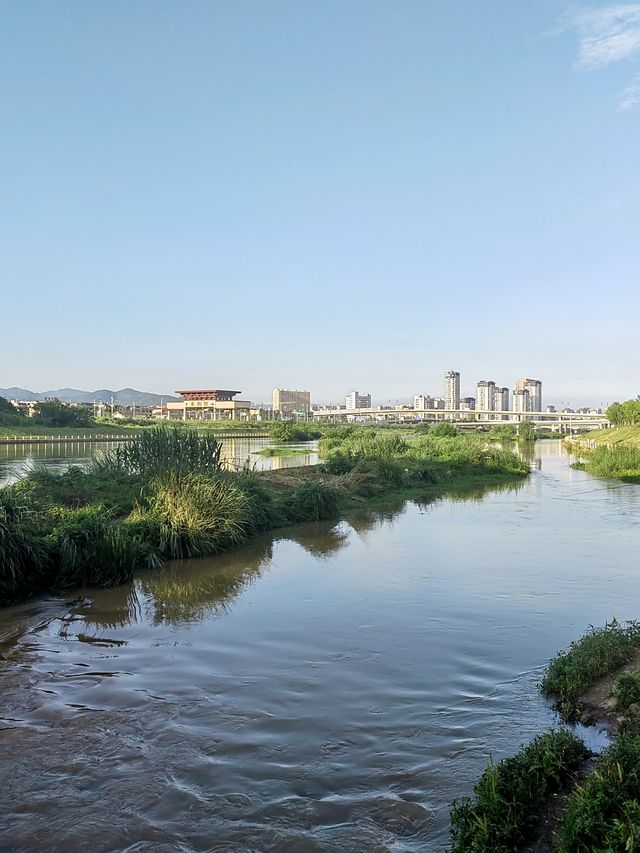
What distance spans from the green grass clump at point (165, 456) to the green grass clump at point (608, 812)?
45.3ft

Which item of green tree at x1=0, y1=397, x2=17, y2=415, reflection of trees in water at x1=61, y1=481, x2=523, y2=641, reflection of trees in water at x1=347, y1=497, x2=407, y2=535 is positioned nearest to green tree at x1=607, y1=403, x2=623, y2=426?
reflection of trees in water at x1=347, y1=497, x2=407, y2=535

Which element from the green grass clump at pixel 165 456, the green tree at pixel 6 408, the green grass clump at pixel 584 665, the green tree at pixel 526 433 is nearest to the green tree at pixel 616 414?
the green tree at pixel 526 433

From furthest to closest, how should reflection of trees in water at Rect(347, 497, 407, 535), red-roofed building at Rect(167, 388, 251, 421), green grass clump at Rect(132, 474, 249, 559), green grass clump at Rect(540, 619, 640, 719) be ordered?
red-roofed building at Rect(167, 388, 251, 421) → reflection of trees in water at Rect(347, 497, 407, 535) → green grass clump at Rect(132, 474, 249, 559) → green grass clump at Rect(540, 619, 640, 719)

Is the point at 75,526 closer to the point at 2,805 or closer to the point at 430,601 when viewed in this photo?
the point at 430,601

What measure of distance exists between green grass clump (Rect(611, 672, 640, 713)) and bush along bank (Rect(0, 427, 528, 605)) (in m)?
9.45

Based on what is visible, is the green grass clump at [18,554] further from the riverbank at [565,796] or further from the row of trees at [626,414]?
the row of trees at [626,414]

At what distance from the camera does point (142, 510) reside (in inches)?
642

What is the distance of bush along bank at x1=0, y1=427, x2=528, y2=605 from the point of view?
41.7ft

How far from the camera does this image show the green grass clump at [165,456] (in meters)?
18.7

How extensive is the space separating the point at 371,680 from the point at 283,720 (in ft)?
5.16

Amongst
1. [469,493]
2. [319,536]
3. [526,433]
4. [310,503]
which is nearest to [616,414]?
[526,433]

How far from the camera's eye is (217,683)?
8.48 metres

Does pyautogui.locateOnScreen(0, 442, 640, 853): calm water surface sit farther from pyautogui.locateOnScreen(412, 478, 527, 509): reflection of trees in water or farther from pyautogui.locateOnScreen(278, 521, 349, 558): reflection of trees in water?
pyautogui.locateOnScreen(412, 478, 527, 509): reflection of trees in water

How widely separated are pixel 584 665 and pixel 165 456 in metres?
14.1
